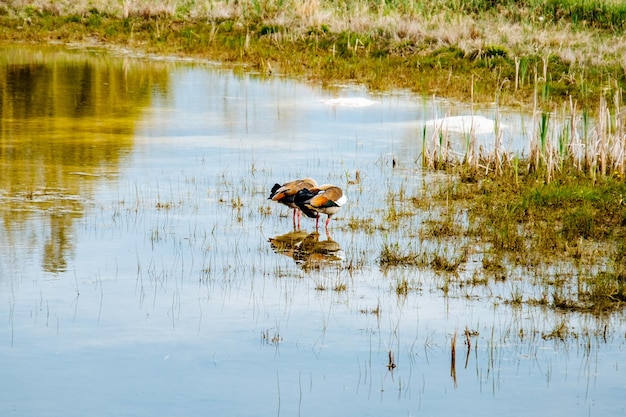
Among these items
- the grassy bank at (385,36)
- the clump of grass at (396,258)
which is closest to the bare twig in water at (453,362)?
the clump of grass at (396,258)

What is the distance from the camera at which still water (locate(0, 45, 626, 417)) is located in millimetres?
6586

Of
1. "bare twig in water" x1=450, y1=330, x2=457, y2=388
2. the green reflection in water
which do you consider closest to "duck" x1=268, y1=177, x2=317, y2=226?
the green reflection in water

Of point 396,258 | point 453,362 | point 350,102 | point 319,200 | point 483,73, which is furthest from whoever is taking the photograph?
point 483,73

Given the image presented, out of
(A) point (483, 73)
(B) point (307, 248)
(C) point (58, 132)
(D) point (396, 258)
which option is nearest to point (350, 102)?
(A) point (483, 73)

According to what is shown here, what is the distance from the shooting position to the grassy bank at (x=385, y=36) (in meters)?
21.8

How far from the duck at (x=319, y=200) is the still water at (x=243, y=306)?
27cm

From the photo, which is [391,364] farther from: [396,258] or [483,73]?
[483,73]

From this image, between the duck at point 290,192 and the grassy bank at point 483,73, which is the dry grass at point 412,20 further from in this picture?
the duck at point 290,192

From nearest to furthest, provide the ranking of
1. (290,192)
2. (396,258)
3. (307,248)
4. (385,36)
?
(396,258) → (307,248) → (290,192) → (385,36)

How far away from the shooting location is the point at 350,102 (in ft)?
64.0

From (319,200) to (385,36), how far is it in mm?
15798

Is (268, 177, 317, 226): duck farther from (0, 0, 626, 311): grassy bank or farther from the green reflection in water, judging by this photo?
the green reflection in water

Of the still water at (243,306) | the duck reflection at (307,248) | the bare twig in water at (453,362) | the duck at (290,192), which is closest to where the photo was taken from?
the still water at (243,306)

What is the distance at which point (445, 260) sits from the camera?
9.38 metres
